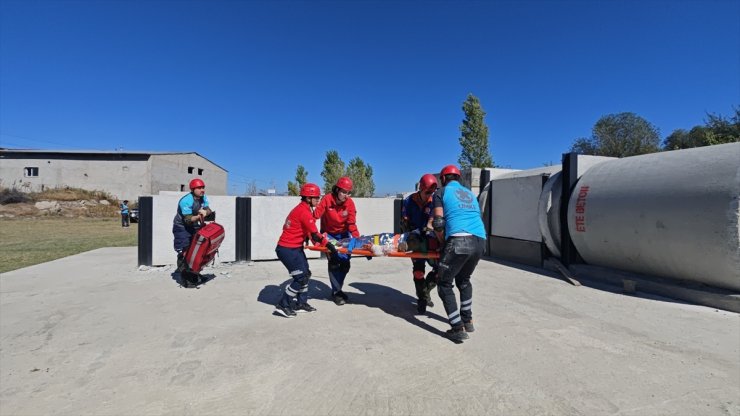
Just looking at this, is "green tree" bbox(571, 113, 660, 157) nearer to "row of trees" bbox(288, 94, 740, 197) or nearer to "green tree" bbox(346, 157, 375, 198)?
"row of trees" bbox(288, 94, 740, 197)

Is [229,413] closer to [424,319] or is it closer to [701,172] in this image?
[424,319]

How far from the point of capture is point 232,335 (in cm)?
431

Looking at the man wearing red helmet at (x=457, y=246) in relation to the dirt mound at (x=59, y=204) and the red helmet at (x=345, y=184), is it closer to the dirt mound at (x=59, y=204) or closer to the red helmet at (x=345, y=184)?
the red helmet at (x=345, y=184)

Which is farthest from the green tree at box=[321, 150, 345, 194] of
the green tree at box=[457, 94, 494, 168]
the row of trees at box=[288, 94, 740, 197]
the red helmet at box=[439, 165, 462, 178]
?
the red helmet at box=[439, 165, 462, 178]

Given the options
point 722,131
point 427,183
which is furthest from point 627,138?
point 427,183

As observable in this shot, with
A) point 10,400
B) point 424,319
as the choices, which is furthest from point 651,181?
point 10,400

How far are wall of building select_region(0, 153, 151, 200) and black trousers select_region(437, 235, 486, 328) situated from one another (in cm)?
4154

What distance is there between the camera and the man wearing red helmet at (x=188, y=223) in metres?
6.71

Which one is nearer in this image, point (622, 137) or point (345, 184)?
point (345, 184)

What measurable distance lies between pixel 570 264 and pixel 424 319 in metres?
4.74

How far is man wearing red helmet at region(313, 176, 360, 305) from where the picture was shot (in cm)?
562

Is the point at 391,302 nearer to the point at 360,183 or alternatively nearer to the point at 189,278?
the point at 189,278

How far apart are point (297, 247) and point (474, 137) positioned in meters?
29.4

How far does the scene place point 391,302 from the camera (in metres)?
5.88
